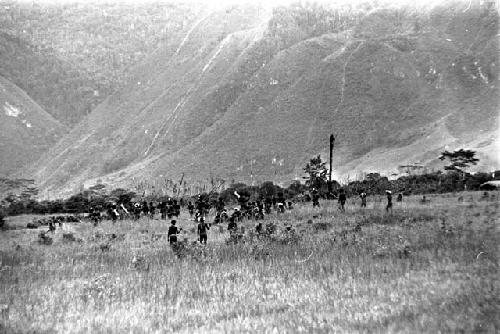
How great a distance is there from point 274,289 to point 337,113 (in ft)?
501

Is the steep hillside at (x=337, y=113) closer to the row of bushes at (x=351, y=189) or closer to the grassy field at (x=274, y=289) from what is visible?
the row of bushes at (x=351, y=189)

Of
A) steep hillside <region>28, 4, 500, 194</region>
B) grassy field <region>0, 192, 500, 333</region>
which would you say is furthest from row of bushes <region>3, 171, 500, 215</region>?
steep hillside <region>28, 4, 500, 194</region>

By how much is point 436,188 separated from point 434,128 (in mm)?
76754

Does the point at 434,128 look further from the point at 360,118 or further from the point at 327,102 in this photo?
the point at 327,102

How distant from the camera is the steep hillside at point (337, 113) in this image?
141125mm

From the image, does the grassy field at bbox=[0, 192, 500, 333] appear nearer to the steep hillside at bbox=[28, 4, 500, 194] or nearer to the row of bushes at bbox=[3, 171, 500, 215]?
the row of bushes at bbox=[3, 171, 500, 215]

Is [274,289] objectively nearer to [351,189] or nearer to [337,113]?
[351,189]

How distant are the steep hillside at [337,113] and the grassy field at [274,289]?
351 ft

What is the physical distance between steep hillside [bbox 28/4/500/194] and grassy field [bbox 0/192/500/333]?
107 meters

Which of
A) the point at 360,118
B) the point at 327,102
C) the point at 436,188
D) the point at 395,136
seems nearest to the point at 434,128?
the point at 395,136

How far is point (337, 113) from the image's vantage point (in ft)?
531

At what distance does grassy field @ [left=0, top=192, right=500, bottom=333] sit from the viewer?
890 cm

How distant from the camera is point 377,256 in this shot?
1499cm

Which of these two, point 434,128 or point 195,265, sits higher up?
point 434,128
